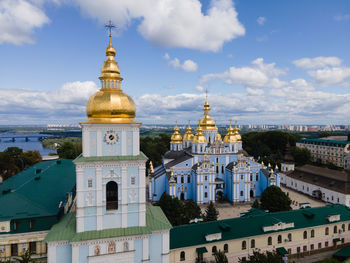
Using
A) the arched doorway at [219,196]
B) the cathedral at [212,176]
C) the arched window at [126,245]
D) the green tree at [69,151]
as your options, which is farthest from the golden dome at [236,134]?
the green tree at [69,151]

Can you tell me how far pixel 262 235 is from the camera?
18266 millimetres

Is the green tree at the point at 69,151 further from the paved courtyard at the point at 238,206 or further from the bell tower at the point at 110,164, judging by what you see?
the bell tower at the point at 110,164

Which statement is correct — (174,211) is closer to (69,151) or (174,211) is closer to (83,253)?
(83,253)

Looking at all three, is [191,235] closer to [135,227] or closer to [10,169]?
[135,227]

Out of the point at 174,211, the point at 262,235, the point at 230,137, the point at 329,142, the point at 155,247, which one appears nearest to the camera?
the point at 155,247

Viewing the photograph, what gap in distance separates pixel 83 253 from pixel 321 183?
37118mm

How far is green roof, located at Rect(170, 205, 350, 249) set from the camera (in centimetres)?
1702

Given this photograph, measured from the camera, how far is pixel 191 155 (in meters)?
37.8

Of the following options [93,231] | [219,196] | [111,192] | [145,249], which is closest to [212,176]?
[219,196]

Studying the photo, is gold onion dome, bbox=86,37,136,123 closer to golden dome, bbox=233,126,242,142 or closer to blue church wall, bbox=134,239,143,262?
blue church wall, bbox=134,239,143,262

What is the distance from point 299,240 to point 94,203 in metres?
17.4

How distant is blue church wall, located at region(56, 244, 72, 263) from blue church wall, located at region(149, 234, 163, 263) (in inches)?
176

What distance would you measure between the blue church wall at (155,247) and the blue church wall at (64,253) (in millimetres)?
4461

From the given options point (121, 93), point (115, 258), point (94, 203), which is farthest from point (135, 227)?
point (121, 93)
